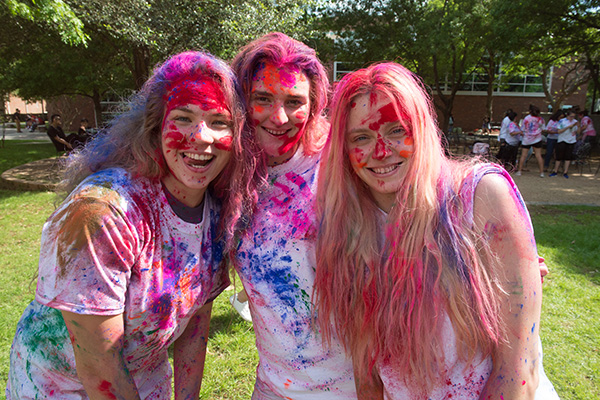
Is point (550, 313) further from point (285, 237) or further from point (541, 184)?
point (541, 184)

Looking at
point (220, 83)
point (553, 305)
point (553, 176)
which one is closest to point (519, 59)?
point (553, 176)

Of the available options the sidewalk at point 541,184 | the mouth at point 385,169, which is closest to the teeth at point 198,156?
the mouth at point 385,169

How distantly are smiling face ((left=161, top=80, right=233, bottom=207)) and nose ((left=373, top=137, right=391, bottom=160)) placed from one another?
0.60 metres

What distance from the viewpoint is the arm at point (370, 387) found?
58.8 inches

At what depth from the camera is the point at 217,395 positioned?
298cm

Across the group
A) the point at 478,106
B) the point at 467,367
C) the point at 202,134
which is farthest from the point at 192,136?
the point at 478,106

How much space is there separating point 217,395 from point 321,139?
2179 millimetres

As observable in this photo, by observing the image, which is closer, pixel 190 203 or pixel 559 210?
pixel 190 203

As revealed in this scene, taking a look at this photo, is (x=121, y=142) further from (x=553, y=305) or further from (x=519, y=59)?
(x=519, y=59)

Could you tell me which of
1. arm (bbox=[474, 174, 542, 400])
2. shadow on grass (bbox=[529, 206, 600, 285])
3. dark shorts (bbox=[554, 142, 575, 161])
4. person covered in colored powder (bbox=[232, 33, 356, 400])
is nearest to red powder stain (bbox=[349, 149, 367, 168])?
person covered in colored powder (bbox=[232, 33, 356, 400])

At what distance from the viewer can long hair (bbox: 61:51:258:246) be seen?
60.2 inches

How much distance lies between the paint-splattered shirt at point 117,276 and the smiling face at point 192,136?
0.10 metres

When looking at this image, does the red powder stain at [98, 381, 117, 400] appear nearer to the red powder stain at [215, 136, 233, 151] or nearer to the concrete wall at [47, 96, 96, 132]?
the red powder stain at [215, 136, 233, 151]

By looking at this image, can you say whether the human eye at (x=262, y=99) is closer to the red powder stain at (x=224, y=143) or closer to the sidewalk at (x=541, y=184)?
the red powder stain at (x=224, y=143)
